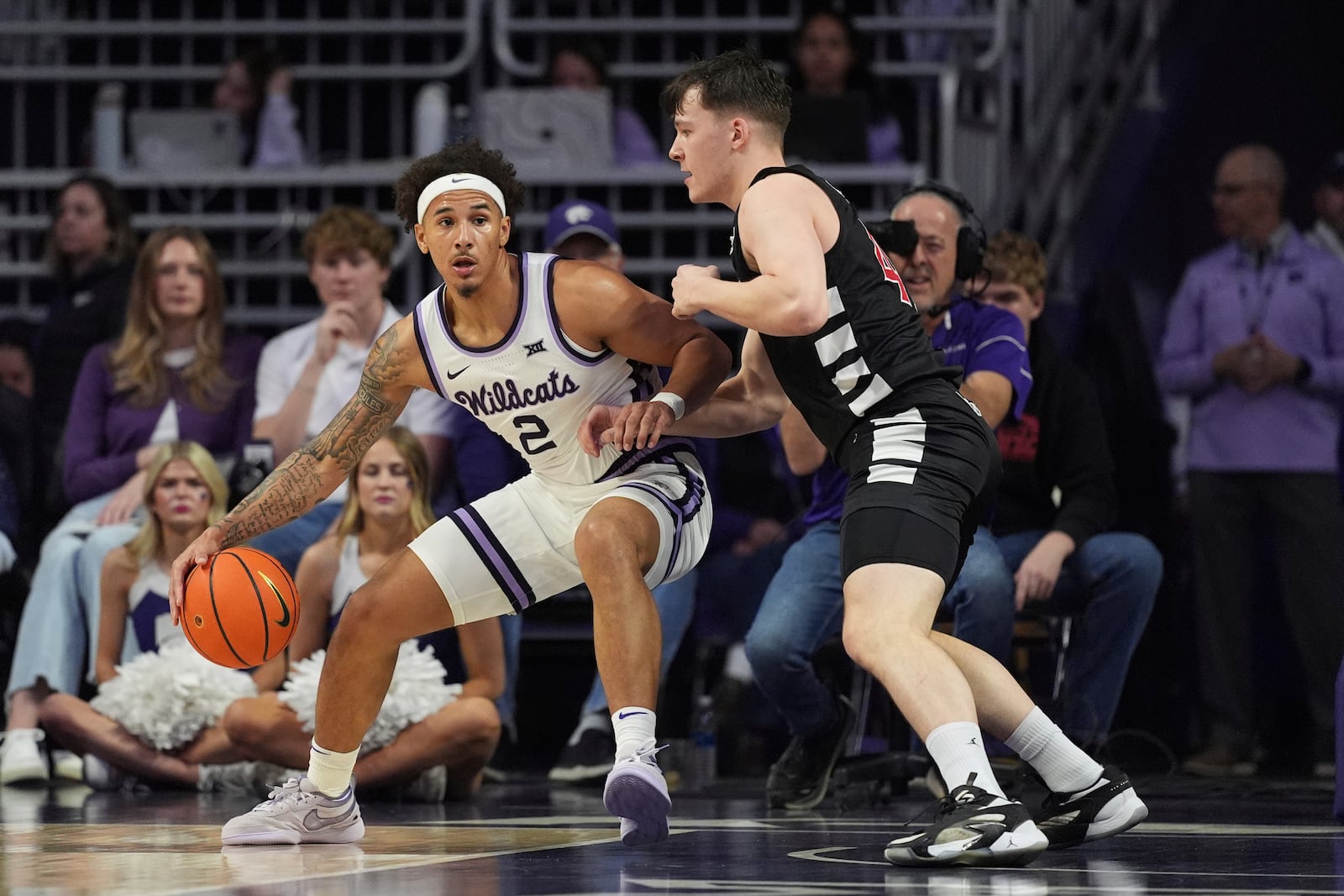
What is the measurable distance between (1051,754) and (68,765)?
352 cm

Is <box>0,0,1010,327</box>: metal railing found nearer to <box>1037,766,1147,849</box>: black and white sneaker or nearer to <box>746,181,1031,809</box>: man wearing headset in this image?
<box>746,181,1031,809</box>: man wearing headset

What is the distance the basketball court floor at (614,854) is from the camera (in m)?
3.14

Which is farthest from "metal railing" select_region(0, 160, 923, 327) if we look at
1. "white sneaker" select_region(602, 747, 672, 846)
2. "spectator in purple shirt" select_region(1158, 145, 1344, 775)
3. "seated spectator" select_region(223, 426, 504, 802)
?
"white sneaker" select_region(602, 747, 672, 846)

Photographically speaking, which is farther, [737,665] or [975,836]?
[737,665]

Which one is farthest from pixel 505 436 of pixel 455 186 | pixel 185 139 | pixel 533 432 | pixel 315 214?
pixel 185 139

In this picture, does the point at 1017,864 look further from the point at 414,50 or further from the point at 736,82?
the point at 414,50

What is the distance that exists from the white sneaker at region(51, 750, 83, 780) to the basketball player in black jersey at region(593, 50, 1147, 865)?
3159 mm

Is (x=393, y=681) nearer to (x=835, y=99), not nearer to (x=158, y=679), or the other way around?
(x=158, y=679)

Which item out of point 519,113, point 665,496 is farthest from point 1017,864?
point 519,113

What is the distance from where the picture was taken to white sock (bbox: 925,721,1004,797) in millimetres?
3430

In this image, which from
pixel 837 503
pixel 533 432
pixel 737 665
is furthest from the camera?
pixel 737 665

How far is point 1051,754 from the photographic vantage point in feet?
12.2

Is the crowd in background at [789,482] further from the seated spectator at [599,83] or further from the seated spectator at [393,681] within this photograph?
the seated spectator at [599,83]

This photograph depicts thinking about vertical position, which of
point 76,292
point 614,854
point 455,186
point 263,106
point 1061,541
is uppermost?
point 263,106
